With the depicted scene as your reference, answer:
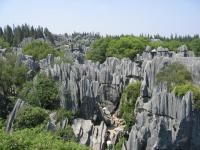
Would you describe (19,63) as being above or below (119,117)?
A: above

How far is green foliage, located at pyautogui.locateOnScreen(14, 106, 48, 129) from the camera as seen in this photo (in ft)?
102

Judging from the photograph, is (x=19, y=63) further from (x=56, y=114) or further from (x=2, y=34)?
(x=2, y=34)

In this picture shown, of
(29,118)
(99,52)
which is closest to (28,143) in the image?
(29,118)

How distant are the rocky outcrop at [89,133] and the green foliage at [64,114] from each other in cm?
46

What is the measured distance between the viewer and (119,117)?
4041cm

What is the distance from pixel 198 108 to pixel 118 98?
14.7m

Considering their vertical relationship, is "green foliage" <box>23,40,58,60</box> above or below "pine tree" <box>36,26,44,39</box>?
below

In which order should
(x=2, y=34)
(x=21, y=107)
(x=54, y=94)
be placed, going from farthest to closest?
(x=2, y=34), (x=54, y=94), (x=21, y=107)

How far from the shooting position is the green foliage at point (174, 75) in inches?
1504

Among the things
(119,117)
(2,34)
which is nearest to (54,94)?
(119,117)

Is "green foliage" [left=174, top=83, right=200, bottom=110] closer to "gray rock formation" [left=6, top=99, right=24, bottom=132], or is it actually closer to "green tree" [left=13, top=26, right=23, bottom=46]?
"gray rock formation" [left=6, top=99, right=24, bottom=132]

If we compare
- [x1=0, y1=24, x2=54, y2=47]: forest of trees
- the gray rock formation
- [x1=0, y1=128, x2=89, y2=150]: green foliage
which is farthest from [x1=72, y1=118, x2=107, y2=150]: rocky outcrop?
[x1=0, y1=24, x2=54, y2=47]: forest of trees

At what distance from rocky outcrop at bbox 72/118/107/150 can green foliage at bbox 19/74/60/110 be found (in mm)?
2958

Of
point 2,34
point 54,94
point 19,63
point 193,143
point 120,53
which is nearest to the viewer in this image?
point 193,143
